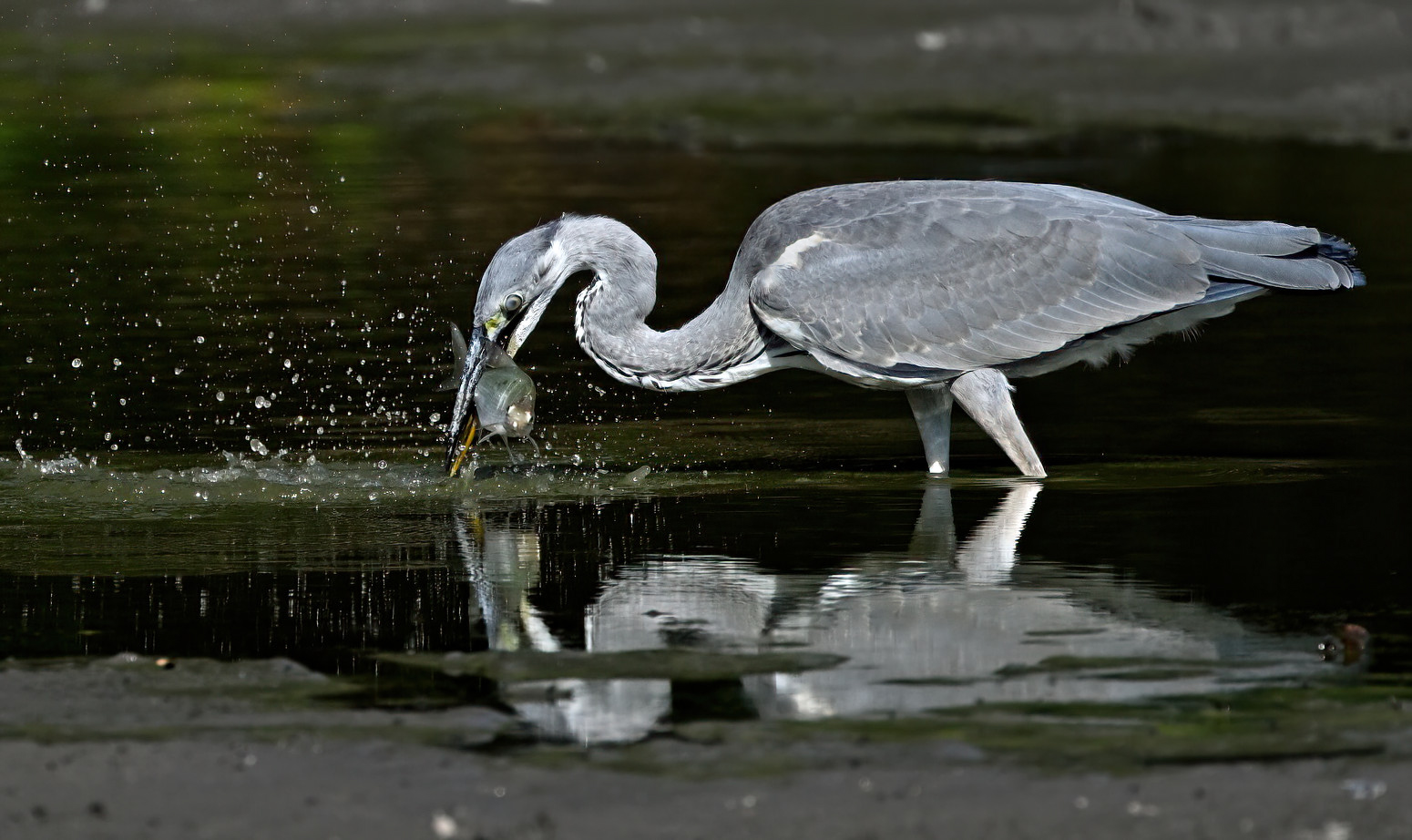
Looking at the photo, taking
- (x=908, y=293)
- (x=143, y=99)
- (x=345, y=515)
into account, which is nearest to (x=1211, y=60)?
(x=143, y=99)

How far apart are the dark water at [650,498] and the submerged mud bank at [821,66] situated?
6.43 m

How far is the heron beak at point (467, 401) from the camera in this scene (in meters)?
8.64

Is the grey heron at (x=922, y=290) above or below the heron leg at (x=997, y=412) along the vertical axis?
above

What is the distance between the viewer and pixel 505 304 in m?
8.62

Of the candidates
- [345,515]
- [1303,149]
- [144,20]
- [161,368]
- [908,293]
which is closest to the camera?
[345,515]

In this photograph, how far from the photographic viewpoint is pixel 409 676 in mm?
5812

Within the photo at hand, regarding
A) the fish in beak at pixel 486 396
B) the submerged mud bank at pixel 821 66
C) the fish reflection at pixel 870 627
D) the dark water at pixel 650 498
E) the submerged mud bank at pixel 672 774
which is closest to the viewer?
the submerged mud bank at pixel 672 774

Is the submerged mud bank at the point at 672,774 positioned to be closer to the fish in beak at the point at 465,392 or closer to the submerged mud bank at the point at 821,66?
the fish in beak at the point at 465,392

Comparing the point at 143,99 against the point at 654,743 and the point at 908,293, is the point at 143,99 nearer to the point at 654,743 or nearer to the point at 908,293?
the point at 908,293

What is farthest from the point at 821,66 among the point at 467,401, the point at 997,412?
the point at 467,401

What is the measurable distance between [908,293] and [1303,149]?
13.1 metres

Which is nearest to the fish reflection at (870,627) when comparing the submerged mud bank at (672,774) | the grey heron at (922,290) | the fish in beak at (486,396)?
the submerged mud bank at (672,774)

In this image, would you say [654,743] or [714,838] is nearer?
[714,838]

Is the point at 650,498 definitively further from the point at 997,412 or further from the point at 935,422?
the point at 997,412
